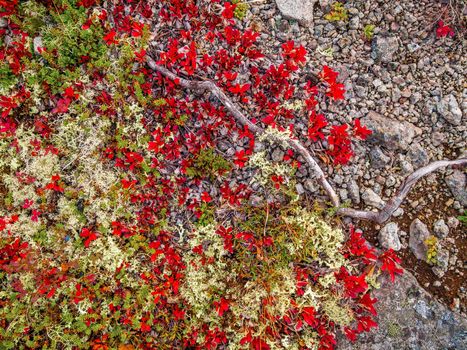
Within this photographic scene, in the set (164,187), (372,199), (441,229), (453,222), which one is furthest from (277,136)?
(453,222)

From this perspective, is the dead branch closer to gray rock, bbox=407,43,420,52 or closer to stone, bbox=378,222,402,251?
stone, bbox=378,222,402,251

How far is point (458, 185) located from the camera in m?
5.48

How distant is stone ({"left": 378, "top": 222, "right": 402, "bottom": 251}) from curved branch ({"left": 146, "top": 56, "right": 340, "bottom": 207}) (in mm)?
843

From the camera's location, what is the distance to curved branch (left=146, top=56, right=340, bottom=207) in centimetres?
561

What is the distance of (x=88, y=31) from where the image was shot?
579cm

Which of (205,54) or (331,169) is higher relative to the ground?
(205,54)

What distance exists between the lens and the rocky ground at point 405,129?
5387 mm

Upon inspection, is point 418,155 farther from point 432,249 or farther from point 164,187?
point 164,187

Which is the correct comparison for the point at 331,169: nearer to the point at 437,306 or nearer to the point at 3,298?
the point at 437,306

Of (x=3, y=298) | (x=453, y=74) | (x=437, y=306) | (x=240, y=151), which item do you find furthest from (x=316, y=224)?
(x=3, y=298)

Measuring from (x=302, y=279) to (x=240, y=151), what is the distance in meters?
2.28

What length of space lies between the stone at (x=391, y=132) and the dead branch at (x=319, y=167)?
0.53m

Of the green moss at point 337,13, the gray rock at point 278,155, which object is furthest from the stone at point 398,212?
the green moss at point 337,13

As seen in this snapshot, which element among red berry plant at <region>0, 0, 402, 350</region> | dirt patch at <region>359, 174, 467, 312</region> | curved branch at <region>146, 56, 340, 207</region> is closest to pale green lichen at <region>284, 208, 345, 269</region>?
red berry plant at <region>0, 0, 402, 350</region>
